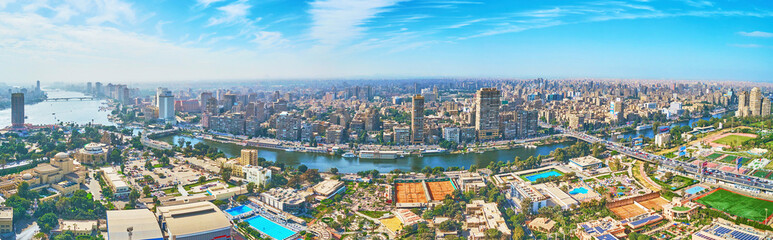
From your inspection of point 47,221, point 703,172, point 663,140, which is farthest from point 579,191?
point 47,221

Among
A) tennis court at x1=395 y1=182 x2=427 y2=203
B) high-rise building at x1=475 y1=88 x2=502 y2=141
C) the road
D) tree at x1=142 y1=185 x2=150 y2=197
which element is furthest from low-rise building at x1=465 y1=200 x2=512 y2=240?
high-rise building at x1=475 y1=88 x2=502 y2=141

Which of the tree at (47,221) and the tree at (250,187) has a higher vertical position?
the tree at (250,187)

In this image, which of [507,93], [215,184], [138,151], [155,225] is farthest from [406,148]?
[507,93]

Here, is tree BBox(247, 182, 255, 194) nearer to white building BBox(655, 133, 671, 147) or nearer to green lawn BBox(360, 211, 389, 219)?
green lawn BBox(360, 211, 389, 219)

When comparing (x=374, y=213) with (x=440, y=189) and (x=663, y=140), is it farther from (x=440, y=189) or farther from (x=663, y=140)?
(x=663, y=140)

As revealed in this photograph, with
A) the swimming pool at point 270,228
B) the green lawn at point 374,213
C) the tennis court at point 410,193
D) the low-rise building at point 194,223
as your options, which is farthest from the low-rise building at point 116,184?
the tennis court at point 410,193

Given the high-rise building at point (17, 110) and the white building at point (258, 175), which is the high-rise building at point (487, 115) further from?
the high-rise building at point (17, 110)
